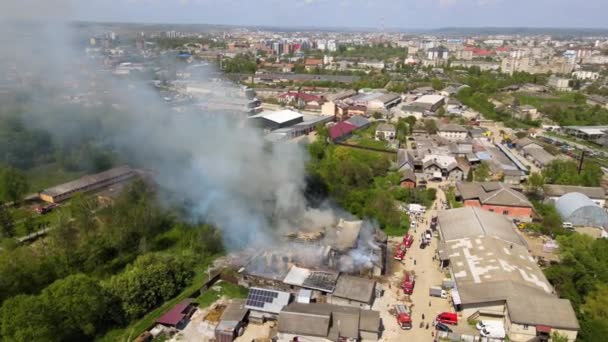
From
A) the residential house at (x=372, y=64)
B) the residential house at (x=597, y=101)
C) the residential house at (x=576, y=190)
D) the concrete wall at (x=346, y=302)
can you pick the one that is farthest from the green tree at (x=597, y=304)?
the residential house at (x=372, y=64)

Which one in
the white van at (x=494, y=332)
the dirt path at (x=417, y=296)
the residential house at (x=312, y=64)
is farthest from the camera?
the residential house at (x=312, y=64)

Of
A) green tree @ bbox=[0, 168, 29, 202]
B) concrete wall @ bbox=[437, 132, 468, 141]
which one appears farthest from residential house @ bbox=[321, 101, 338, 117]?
green tree @ bbox=[0, 168, 29, 202]

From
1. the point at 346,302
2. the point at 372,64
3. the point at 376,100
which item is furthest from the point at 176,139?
the point at 372,64

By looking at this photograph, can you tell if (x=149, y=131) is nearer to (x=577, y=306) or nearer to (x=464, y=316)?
(x=464, y=316)

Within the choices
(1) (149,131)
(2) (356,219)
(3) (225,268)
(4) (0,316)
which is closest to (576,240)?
(2) (356,219)

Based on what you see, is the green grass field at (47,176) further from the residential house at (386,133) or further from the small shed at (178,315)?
the residential house at (386,133)

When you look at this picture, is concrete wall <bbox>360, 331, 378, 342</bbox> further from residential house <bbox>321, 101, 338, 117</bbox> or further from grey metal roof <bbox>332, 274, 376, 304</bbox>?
residential house <bbox>321, 101, 338, 117</bbox>
